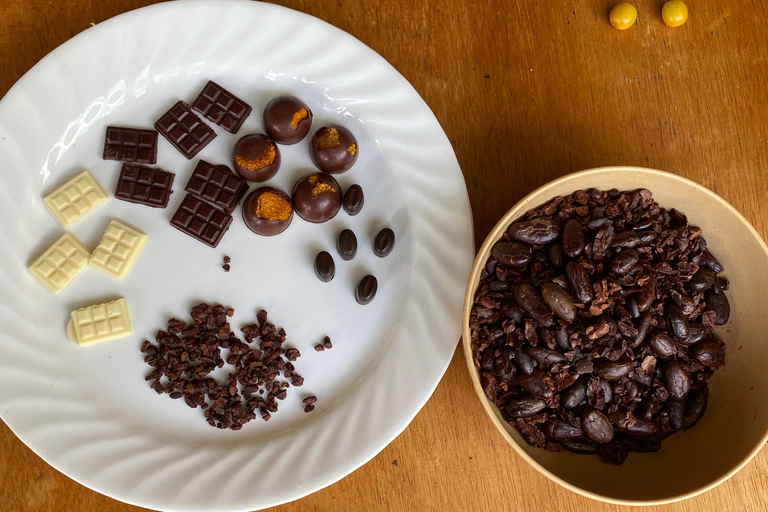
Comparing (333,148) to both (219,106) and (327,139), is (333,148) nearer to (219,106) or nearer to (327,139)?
(327,139)

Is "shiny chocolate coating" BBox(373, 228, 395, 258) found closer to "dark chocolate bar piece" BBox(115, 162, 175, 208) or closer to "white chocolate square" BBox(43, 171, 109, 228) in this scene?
"dark chocolate bar piece" BBox(115, 162, 175, 208)

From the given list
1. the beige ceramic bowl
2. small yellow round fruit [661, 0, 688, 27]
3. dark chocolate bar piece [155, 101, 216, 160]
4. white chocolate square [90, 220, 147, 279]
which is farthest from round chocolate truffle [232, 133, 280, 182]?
small yellow round fruit [661, 0, 688, 27]

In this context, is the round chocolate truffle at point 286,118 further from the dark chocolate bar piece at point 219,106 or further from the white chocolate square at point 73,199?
the white chocolate square at point 73,199

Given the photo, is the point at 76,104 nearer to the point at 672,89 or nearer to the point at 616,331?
the point at 616,331

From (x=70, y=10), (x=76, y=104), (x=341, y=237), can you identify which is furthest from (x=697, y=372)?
(x=70, y=10)

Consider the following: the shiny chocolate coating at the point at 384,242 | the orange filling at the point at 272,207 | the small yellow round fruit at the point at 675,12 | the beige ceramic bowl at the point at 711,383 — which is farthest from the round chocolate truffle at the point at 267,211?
the small yellow round fruit at the point at 675,12

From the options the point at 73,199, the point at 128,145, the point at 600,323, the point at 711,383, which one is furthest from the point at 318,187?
the point at 711,383

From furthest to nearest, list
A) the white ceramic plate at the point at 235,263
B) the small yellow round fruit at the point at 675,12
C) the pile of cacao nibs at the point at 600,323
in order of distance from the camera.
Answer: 1. the small yellow round fruit at the point at 675,12
2. the white ceramic plate at the point at 235,263
3. the pile of cacao nibs at the point at 600,323

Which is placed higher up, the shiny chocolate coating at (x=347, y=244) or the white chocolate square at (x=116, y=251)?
the white chocolate square at (x=116, y=251)
